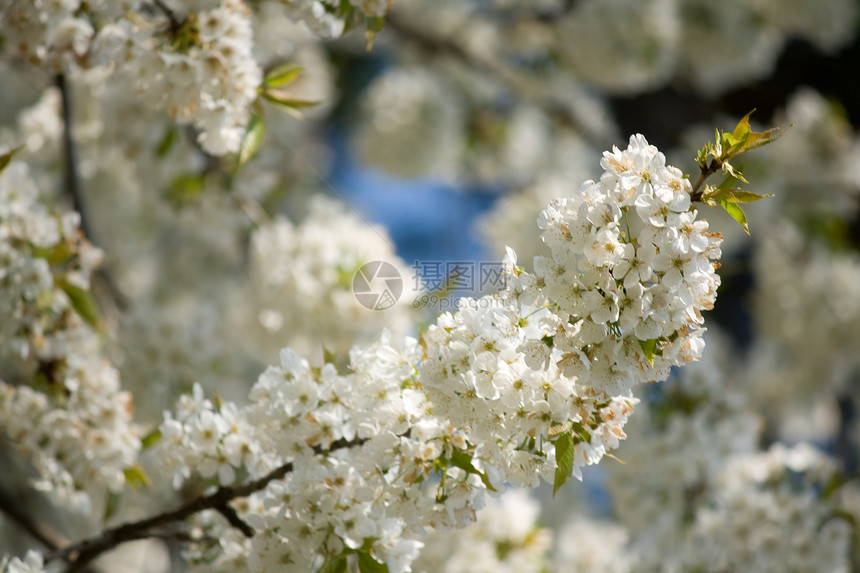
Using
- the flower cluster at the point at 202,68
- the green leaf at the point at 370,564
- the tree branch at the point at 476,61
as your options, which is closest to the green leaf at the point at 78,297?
the flower cluster at the point at 202,68

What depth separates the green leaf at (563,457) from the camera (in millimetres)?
1427

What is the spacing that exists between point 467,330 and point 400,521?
469 millimetres

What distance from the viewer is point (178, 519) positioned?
1785mm

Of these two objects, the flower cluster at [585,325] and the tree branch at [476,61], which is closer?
the flower cluster at [585,325]

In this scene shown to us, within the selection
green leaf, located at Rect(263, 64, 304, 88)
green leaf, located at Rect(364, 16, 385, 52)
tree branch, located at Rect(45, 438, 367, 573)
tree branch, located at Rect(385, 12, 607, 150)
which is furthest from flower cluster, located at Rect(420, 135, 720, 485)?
tree branch, located at Rect(385, 12, 607, 150)

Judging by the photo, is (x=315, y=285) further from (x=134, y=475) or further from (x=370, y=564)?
(x=370, y=564)

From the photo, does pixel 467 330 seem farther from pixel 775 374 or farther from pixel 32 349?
pixel 775 374

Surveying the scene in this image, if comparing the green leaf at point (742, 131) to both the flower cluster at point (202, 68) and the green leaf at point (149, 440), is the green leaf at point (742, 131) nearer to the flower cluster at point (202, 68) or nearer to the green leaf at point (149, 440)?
the flower cluster at point (202, 68)

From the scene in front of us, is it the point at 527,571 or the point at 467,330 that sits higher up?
the point at 467,330

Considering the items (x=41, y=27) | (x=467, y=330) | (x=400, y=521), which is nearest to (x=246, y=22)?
(x=41, y=27)

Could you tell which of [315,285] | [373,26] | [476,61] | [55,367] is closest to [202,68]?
[373,26]

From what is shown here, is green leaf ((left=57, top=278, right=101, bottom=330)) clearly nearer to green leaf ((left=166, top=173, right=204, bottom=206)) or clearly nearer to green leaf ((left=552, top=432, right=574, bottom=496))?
green leaf ((left=166, top=173, right=204, bottom=206))

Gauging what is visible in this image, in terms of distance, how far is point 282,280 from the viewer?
3240 millimetres

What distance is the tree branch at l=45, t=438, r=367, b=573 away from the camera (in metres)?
1.72
